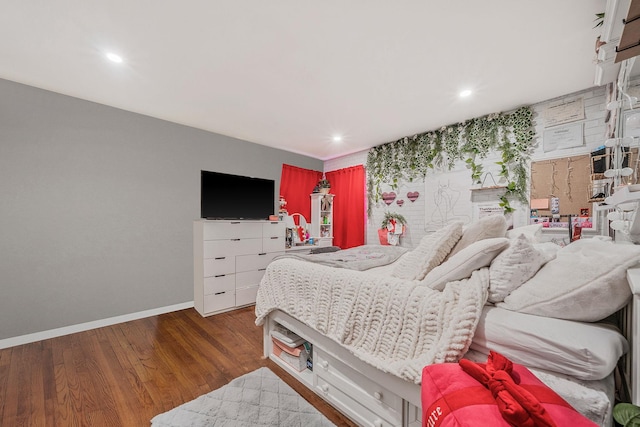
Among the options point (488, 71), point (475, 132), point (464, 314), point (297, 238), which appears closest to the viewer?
point (464, 314)

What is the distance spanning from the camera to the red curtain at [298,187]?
4.57 m

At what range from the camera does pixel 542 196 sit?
2.71 m

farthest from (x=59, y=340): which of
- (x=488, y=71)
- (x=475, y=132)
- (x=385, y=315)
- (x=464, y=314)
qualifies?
(x=475, y=132)

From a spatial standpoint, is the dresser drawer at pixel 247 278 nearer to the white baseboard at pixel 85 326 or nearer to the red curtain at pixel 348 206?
the white baseboard at pixel 85 326

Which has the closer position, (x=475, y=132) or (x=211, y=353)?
A: (x=211, y=353)

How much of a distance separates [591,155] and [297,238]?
372cm

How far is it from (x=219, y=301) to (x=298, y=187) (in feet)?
7.93

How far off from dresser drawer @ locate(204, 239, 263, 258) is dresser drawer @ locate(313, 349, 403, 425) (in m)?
2.03

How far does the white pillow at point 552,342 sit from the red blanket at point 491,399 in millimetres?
163

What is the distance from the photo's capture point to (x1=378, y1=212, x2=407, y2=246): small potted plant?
391 cm

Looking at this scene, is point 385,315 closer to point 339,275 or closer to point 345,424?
point 339,275

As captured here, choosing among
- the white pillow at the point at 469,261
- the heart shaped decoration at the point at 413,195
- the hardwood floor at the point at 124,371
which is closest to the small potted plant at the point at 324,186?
the heart shaped decoration at the point at 413,195

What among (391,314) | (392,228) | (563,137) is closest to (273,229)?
(392,228)

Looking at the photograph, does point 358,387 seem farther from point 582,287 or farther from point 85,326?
point 85,326
